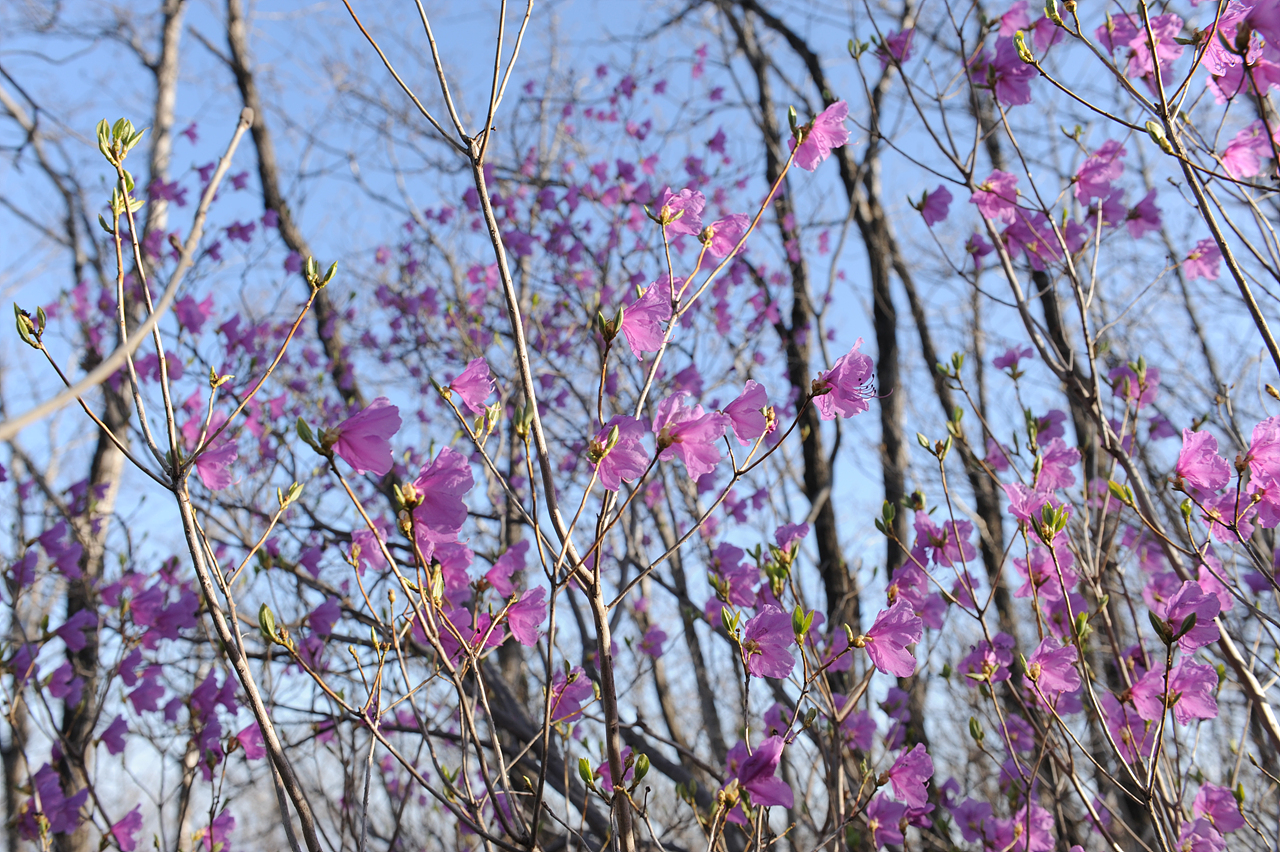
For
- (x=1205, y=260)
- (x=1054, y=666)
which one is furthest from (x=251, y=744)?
(x=1205, y=260)

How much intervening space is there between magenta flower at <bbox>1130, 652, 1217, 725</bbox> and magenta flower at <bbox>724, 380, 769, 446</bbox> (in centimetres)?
102

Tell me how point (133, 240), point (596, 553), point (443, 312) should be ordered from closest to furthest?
point (596, 553), point (133, 240), point (443, 312)

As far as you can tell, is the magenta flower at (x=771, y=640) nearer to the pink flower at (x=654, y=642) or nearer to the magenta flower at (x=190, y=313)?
the pink flower at (x=654, y=642)

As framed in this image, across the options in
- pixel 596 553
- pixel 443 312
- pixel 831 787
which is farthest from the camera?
pixel 443 312

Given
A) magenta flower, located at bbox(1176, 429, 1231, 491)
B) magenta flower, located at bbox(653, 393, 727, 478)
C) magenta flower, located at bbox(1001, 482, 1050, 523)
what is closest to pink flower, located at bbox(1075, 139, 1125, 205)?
magenta flower, located at bbox(1176, 429, 1231, 491)

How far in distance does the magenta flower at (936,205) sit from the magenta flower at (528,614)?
1853 mm

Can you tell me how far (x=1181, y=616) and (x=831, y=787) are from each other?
76 centimetres

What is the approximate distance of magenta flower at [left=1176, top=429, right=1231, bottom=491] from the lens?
1.73 metres

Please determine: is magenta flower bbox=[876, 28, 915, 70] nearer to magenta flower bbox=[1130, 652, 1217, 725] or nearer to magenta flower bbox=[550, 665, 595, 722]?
magenta flower bbox=[1130, 652, 1217, 725]

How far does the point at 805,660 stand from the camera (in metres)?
1.45

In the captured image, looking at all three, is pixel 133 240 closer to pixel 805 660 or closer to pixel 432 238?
pixel 805 660

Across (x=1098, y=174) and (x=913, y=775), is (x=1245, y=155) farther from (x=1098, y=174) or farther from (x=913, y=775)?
(x=913, y=775)

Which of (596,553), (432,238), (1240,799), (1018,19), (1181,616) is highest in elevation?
(432,238)

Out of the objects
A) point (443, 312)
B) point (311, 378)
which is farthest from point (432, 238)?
point (311, 378)
